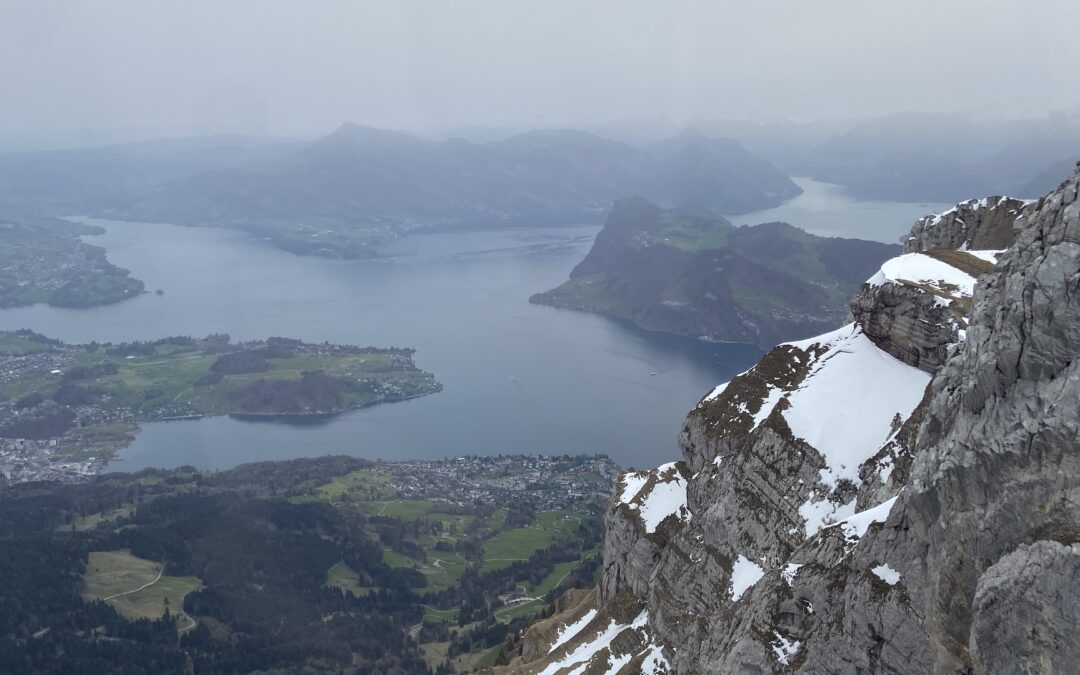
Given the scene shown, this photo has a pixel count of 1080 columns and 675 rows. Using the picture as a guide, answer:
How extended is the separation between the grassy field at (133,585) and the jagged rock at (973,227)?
9936 cm

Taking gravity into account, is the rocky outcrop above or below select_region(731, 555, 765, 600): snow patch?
above

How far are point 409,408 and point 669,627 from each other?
153 meters

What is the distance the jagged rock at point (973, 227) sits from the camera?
52.8 meters

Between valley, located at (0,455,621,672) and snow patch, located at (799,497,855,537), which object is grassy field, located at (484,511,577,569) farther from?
snow patch, located at (799,497,855,537)

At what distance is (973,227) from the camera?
56.0 metres

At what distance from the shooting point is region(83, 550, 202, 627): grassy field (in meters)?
111

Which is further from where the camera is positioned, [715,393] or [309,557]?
[309,557]

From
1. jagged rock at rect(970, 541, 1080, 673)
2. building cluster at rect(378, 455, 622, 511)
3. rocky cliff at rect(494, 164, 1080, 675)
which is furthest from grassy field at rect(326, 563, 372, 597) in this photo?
jagged rock at rect(970, 541, 1080, 673)

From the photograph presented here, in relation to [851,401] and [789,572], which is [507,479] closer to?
[851,401]

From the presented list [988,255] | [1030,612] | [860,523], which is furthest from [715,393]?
[1030,612]

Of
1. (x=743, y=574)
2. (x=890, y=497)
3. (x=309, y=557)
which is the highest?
(x=890, y=497)

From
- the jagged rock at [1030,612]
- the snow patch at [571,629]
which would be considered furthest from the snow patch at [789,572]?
the snow patch at [571,629]

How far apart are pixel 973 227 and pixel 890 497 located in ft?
95.7

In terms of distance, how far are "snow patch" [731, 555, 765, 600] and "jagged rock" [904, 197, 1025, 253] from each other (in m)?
25.4
